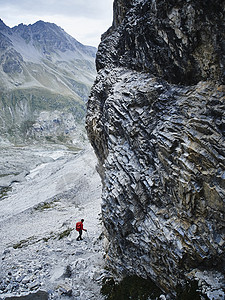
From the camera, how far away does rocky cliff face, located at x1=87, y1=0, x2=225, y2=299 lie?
1025 centimetres

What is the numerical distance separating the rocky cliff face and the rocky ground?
412 centimetres

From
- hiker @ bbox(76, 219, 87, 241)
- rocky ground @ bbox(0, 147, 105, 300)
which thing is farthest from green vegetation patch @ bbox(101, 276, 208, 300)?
hiker @ bbox(76, 219, 87, 241)

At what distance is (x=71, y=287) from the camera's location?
54.0 feet

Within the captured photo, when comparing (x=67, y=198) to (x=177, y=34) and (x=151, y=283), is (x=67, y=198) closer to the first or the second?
A: (x=151, y=283)

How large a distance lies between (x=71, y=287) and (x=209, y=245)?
11824 mm

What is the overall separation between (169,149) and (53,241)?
19.7m

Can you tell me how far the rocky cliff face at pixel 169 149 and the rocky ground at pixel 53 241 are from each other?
4.12m

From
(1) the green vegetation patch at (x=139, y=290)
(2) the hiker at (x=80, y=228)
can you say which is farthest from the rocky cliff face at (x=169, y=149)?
(2) the hiker at (x=80, y=228)

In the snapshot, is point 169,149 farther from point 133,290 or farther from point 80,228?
point 80,228

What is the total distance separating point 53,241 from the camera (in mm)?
24750

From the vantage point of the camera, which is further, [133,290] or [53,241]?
[53,241]

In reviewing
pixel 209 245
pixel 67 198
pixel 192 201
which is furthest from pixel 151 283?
pixel 67 198

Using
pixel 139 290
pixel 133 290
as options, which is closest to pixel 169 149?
pixel 139 290

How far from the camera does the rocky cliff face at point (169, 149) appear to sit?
10250 millimetres
